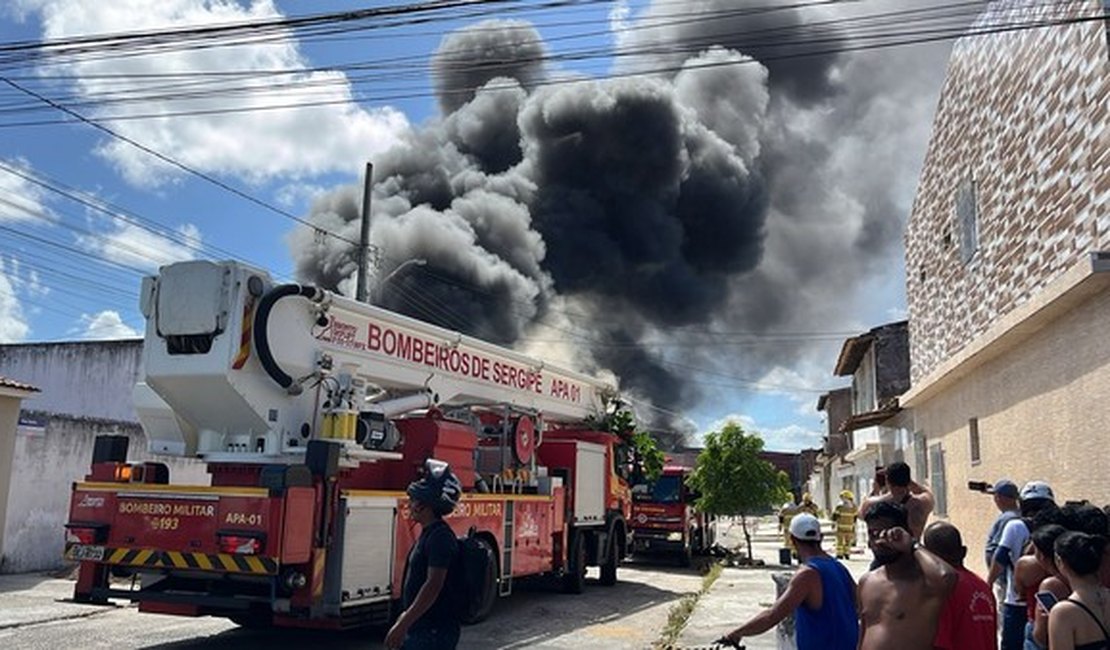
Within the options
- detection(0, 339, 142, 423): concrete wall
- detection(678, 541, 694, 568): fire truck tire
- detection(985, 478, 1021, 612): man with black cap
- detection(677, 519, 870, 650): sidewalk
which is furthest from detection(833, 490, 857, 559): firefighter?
detection(0, 339, 142, 423): concrete wall

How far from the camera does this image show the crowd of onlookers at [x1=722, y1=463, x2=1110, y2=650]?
3477 mm

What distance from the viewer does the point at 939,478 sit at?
46.5 ft

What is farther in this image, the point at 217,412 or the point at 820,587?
the point at 217,412

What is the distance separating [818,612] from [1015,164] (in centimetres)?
768

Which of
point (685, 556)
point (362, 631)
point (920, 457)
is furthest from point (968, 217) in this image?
point (362, 631)

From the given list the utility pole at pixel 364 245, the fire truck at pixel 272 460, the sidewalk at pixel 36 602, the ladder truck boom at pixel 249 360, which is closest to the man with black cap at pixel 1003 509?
the fire truck at pixel 272 460

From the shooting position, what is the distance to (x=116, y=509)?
24.5ft

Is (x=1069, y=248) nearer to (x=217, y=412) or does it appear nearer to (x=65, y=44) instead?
(x=217, y=412)

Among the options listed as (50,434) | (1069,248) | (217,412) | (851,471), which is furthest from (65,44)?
(851,471)

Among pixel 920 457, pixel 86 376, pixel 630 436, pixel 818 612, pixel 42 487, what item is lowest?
pixel 818 612

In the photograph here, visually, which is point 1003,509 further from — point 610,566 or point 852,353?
point 852,353

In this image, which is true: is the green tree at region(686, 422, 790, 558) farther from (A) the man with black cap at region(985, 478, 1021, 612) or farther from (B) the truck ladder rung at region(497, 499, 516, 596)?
(A) the man with black cap at region(985, 478, 1021, 612)

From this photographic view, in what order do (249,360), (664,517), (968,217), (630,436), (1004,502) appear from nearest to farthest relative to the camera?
(1004,502) → (249,360) → (968,217) → (630,436) → (664,517)

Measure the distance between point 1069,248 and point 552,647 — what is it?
19.2 feet
